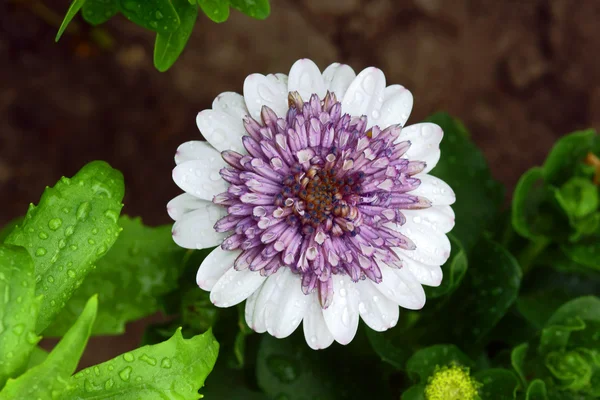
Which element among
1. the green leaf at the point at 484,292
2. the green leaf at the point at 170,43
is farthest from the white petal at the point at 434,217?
the green leaf at the point at 170,43

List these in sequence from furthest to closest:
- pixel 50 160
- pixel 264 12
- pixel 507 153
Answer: pixel 507 153, pixel 50 160, pixel 264 12

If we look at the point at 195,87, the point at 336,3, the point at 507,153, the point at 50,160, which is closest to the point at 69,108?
the point at 50,160

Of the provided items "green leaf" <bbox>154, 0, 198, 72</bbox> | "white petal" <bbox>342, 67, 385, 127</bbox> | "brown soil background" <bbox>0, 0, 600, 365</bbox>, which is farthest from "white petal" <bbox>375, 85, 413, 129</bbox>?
"brown soil background" <bbox>0, 0, 600, 365</bbox>

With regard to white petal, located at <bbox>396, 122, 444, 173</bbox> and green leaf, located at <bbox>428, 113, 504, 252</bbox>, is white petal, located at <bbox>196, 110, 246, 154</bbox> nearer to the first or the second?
white petal, located at <bbox>396, 122, 444, 173</bbox>

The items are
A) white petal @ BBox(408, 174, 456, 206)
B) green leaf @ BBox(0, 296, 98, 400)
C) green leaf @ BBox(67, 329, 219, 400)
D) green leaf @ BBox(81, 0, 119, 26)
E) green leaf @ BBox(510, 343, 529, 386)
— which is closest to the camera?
green leaf @ BBox(0, 296, 98, 400)

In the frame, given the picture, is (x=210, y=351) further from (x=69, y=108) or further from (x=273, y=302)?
(x=69, y=108)

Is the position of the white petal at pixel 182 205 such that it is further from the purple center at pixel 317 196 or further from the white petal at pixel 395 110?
the white petal at pixel 395 110

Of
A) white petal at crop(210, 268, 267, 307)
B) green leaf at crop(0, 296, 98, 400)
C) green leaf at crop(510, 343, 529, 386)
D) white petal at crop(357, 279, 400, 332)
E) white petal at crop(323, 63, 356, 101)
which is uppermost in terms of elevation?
white petal at crop(323, 63, 356, 101)
